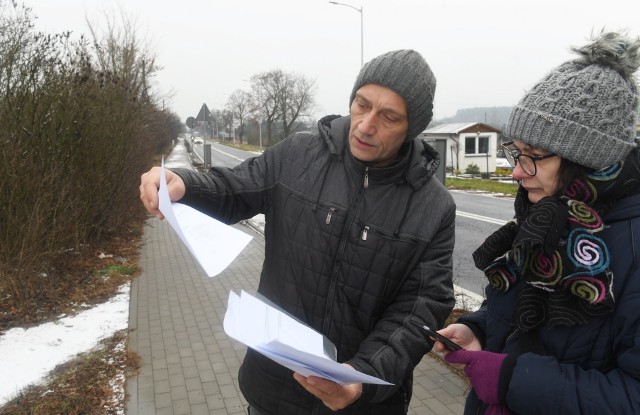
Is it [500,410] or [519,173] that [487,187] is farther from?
[500,410]

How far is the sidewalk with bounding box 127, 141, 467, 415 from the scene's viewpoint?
13.3 ft

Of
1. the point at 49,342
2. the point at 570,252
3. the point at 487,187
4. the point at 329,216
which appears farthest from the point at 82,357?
the point at 487,187

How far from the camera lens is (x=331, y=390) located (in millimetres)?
1396

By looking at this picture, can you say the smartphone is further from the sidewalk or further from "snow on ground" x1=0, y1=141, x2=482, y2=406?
"snow on ground" x1=0, y1=141, x2=482, y2=406

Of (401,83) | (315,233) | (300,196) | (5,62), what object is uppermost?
(5,62)

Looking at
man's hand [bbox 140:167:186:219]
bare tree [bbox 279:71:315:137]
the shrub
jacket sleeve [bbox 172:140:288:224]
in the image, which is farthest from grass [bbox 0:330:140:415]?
bare tree [bbox 279:71:315:137]

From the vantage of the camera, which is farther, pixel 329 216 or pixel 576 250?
pixel 329 216

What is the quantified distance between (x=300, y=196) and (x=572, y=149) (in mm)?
932

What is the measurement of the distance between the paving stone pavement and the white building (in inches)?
1160

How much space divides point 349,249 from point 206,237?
58cm

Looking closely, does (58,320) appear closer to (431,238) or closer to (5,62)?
(5,62)

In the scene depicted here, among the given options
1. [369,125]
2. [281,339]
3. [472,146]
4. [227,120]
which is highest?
[369,125]

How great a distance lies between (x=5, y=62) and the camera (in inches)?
259

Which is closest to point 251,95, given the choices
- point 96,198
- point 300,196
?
point 96,198
